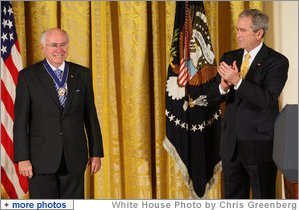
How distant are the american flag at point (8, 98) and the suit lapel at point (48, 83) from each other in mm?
403

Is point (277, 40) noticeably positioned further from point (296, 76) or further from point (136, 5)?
point (136, 5)

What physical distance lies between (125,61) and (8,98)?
0.76m

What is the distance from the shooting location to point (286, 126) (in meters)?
1.93

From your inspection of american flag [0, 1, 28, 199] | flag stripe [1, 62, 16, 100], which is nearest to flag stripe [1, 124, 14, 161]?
american flag [0, 1, 28, 199]

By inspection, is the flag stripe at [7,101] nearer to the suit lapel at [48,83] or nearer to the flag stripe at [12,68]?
the flag stripe at [12,68]

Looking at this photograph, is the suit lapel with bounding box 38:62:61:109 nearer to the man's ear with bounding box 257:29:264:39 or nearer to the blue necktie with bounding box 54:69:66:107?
the blue necktie with bounding box 54:69:66:107

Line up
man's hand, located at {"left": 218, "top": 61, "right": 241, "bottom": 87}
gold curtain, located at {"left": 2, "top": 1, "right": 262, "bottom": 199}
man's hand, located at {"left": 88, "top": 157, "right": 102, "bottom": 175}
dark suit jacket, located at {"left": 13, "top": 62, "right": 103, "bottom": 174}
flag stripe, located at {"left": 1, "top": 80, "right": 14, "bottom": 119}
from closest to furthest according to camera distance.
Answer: man's hand, located at {"left": 218, "top": 61, "right": 241, "bottom": 87} → dark suit jacket, located at {"left": 13, "top": 62, "right": 103, "bottom": 174} → man's hand, located at {"left": 88, "top": 157, "right": 102, "bottom": 175} → flag stripe, located at {"left": 1, "top": 80, "right": 14, "bottom": 119} → gold curtain, located at {"left": 2, "top": 1, "right": 262, "bottom": 199}

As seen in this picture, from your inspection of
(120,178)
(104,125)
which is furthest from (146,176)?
(104,125)

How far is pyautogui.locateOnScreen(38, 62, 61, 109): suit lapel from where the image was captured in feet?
9.09

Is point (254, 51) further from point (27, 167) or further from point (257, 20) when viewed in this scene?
point (27, 167)

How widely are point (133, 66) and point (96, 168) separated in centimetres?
71

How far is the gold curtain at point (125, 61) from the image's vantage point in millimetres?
3229

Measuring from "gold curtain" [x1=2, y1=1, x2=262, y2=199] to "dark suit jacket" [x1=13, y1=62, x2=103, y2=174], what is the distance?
16.6 inches

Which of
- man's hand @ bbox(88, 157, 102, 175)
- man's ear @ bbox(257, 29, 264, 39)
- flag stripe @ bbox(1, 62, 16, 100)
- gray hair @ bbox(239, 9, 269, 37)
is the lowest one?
man's hand @ bbox(88, 157, 102, 175)
